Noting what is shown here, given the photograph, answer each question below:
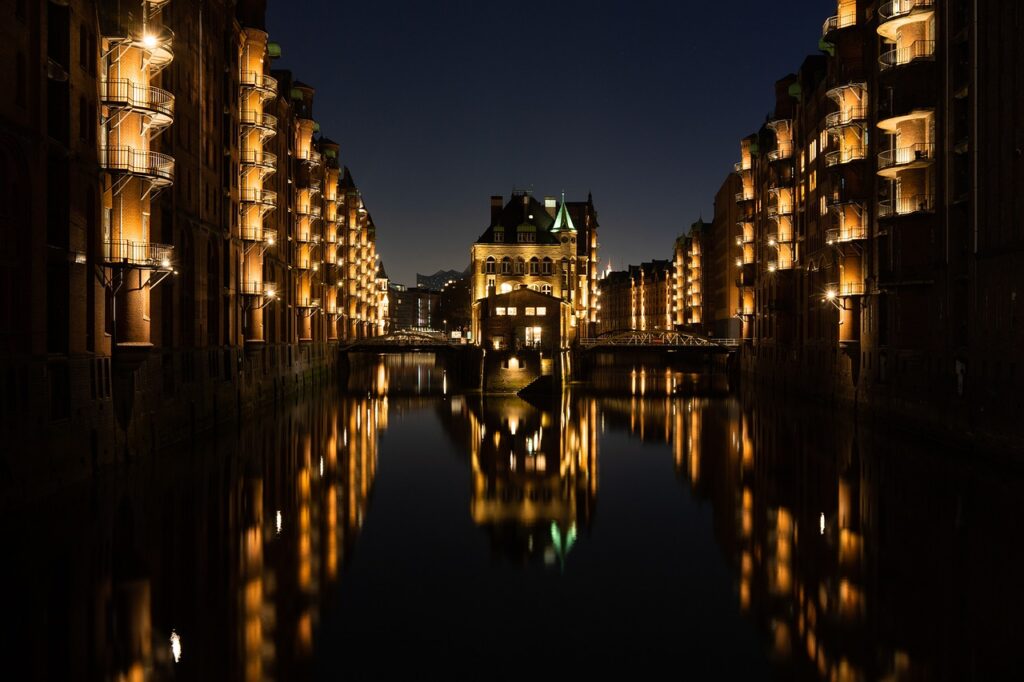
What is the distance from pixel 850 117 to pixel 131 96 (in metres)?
35.1

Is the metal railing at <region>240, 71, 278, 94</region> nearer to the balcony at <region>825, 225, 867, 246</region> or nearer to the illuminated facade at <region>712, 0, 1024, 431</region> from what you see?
the illuminated facade at <region>712, 0, 1024, 431</region>

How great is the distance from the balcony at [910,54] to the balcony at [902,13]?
1028 millimetres

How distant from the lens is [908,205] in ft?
130

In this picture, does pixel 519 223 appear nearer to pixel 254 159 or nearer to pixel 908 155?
pixel 254 159

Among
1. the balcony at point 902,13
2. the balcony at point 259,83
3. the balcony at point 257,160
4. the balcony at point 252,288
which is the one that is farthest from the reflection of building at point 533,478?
the balcony at point 902,13

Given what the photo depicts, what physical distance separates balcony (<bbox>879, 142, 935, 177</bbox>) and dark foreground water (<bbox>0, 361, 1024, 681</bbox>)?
12275mm

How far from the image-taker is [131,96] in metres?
29.5

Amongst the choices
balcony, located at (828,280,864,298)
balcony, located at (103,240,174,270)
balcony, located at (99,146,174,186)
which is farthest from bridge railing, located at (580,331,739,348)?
balcony, located at (99,146,174,186)

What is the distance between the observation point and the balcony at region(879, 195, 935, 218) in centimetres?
3859

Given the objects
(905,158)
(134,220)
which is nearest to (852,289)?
(905,158)

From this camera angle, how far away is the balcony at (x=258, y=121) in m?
51.5

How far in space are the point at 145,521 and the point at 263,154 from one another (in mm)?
34660

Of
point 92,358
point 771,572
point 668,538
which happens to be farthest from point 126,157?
point 771,572

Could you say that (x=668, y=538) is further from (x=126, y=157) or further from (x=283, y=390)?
(x=283, y=390)
